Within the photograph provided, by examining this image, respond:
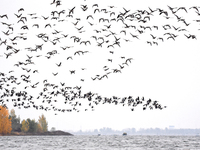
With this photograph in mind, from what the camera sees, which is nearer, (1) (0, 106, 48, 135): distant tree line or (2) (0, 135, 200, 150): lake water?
(2) (0, 135, 200, 150): lake water

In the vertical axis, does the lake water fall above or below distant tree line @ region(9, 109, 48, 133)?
below

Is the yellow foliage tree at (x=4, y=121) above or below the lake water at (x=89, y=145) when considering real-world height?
above

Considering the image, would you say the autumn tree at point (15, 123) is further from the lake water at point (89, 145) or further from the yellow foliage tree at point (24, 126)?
the lake water at point (89, 145)

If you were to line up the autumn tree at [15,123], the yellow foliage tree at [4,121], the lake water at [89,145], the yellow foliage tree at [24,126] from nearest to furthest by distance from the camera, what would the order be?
the lake water at [89,145]
the yellow foliage tree at [4,121]
the yellow foliage tree at [24,126]
the autumn tree at [15,123]

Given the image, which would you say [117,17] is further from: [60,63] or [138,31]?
[60,63]

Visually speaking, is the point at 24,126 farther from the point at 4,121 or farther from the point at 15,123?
the point at 4,121

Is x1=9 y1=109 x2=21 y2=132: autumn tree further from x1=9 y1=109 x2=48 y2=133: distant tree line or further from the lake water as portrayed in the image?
the lake water

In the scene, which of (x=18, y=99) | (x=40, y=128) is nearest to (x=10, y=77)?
(x=18, y=99)

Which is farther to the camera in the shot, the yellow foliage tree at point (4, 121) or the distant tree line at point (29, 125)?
the distant tree line at point (29, 125)

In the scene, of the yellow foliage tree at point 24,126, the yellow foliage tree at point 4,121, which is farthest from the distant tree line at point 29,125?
the yellow foliage tree at point 4,121

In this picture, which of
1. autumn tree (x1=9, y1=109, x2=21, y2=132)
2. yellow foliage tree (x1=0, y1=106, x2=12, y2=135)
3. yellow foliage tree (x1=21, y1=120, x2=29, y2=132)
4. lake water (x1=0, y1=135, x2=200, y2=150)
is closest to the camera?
lake water (x1=0, y1=135, x2=200, y2=150)

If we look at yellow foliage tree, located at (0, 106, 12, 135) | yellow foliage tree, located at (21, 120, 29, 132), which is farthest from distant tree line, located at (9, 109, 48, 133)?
yellow foliage tree, located at (0, 106, 12, 135)

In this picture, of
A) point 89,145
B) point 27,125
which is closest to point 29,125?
point 27,125

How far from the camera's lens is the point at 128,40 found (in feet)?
82.4
